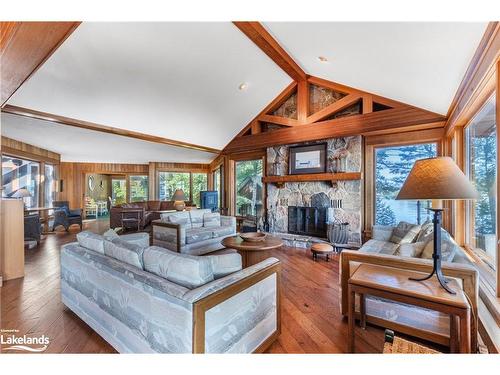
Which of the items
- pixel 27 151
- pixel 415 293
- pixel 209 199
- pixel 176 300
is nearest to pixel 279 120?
pixel 209 199

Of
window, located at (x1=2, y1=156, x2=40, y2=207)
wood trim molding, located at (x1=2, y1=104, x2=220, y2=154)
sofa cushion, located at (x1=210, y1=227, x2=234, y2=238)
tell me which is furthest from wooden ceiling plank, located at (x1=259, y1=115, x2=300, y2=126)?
window, located at (x1=2, y1=156, x2=40, y2=207)

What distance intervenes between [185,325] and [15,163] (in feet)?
23.0

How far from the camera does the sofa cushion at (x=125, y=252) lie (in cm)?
158

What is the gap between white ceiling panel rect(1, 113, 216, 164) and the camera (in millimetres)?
4375

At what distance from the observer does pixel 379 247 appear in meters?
3.05

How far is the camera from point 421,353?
1.22 m

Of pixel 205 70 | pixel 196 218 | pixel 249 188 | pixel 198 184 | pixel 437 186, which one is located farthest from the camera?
pixel 198 184

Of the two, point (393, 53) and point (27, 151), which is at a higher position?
point (393, 53)

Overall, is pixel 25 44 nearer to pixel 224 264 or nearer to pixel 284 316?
pixel 224 264

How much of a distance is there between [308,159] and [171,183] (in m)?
5.96

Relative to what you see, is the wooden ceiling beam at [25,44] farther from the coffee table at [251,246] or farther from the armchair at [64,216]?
the armchair at [64,216]

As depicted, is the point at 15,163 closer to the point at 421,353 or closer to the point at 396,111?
the point at 421,353

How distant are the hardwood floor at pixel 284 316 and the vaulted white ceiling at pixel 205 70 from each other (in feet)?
8.25
